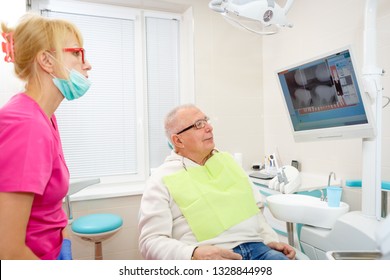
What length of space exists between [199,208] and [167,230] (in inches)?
7.4

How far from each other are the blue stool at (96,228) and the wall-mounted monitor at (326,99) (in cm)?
146

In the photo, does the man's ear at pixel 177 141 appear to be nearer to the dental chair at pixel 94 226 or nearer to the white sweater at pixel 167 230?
the white sweater at pixel 167 230

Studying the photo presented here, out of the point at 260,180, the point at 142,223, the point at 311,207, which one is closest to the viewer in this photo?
the point at 142,223

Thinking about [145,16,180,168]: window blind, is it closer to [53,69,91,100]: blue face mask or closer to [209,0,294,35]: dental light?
[209,0,294,35]: dental light

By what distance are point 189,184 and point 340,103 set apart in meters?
0.88

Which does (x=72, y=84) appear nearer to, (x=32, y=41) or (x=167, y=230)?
(x=32, y=41)

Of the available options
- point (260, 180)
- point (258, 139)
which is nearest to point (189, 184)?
point (260, 180)

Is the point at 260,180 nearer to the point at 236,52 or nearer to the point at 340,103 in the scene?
the point at 340,103

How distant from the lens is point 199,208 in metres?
1.44

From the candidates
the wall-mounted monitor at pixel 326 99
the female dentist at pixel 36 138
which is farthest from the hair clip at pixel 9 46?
the wall-mounted monitor at pixel 326 99

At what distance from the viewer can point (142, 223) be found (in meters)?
1.40

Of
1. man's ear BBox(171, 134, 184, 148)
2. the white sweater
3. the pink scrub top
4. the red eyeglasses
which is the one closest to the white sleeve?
the white sweater

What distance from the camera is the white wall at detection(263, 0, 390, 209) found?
1.97 m

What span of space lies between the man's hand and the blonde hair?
1.32 meters
